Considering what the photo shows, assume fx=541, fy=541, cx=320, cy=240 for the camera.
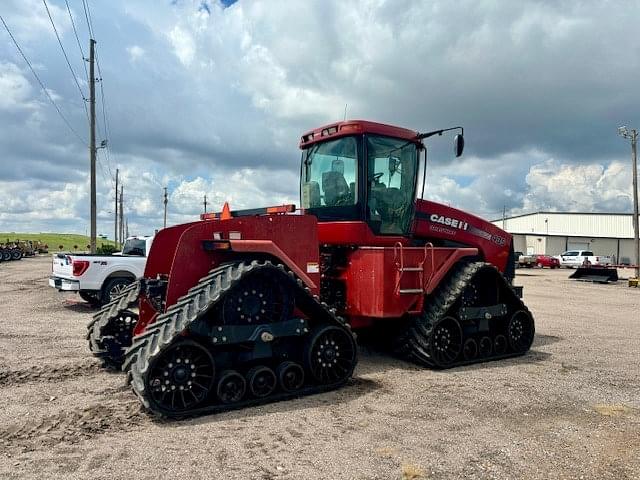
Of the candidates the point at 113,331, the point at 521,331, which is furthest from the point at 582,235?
the point at 113,331

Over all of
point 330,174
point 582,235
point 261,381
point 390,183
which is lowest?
point 261,381

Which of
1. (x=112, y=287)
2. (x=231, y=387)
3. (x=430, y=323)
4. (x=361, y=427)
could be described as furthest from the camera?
(x=112, y=287)

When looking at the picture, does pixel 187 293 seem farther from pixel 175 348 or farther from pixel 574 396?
pixel 574 396

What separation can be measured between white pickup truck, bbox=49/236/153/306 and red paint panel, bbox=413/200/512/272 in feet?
23.6

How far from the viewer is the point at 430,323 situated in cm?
712

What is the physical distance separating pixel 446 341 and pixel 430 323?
1.36ft

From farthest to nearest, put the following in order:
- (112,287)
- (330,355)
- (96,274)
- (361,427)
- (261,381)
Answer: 1. (112,287)
2. (96,274)
3. (330,355)
4. (261,381)
5. (361,427)

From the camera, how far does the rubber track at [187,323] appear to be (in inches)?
187

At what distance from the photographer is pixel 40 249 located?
52062 millimetres

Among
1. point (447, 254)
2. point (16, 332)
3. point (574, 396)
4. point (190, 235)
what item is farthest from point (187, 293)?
point (16, 332)

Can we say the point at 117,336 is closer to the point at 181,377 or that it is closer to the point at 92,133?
the point at 181,377

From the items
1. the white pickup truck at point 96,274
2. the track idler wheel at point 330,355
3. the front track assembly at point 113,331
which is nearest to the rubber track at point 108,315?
the front track assembly at point 113,331

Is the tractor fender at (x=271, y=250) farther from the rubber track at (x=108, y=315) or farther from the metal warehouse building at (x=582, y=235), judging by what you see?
the metal warehouse building at (x=582, y=235)

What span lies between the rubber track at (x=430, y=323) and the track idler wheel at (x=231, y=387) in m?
2.75
